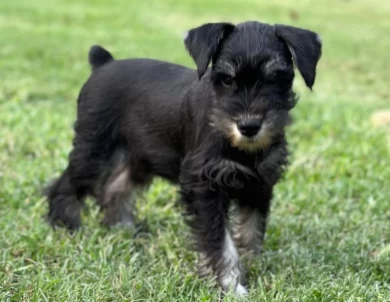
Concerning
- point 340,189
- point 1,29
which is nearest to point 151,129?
point 340,189

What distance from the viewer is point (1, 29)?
636 inches

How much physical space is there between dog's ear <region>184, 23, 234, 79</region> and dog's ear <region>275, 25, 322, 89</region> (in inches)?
13.8

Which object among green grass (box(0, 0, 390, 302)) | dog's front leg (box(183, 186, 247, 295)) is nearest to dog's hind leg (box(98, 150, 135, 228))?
green grass (box(0, 0, 390, 302))

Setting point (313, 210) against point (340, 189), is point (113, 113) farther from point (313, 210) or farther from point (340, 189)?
point (340, 189)

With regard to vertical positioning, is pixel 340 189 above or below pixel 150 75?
below

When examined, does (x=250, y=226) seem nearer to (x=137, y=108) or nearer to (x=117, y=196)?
(x=137, y=108)

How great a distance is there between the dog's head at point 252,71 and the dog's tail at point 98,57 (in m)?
1.41

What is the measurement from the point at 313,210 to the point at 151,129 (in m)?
1.86

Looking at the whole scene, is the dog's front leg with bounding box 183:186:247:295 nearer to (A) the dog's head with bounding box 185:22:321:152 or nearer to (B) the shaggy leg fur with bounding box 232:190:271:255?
(B) the shaggy leg fur with bounding box 232:190:271:255

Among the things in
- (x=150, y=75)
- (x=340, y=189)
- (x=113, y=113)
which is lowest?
(x=340, y=189)

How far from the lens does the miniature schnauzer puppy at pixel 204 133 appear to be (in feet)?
13.6

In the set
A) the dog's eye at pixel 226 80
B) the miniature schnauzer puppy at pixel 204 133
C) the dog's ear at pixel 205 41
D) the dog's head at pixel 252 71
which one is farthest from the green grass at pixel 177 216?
the dog's ear at pixel 205 41

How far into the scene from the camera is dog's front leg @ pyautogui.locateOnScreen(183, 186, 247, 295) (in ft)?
14.6

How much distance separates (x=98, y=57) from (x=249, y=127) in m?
2.13
